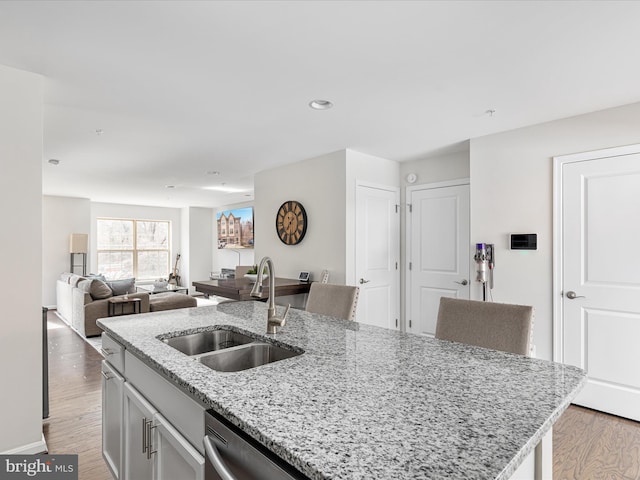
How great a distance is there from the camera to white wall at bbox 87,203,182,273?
27.6ft

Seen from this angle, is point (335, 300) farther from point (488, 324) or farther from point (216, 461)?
point (216, 461)

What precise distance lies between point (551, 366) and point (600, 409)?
2.29 metres

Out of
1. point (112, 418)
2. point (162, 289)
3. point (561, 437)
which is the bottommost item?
point (561, 437)

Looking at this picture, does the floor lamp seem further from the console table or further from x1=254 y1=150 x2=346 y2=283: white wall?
the console table

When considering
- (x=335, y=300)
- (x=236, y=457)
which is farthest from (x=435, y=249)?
(x=236, y=457)

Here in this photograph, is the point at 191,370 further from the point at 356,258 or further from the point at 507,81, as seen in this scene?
the point at 356,258

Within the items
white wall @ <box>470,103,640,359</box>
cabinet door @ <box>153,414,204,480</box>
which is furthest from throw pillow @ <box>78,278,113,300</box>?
white wall @ <box>470,103,640,359</box>

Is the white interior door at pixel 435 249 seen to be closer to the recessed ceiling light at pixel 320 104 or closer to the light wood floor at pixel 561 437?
the light wood floor at pixel 561 437

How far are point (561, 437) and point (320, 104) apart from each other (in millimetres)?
2961

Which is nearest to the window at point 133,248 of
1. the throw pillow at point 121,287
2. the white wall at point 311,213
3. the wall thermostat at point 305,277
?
the throw pillow at point 121,287

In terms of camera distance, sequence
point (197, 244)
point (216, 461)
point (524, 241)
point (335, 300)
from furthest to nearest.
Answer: point (197, 244) < point (524, 241) < point (335, 300) < point (216, 461)

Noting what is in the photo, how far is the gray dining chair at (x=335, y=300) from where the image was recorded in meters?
2.29

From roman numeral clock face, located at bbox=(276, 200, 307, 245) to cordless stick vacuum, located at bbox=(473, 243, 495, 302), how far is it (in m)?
2.00

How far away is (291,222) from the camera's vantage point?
15.3ft
